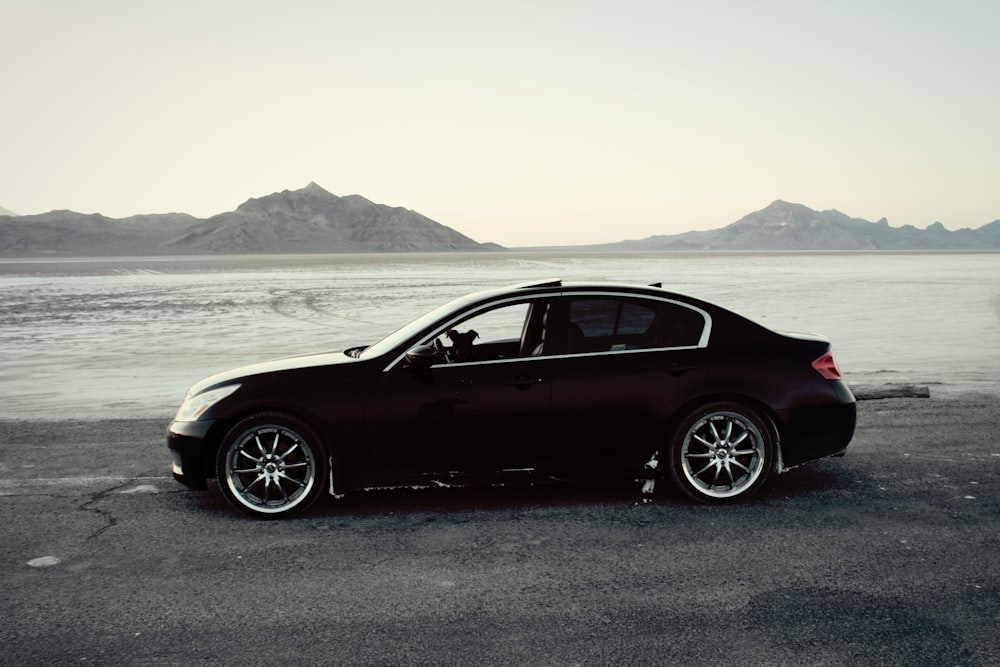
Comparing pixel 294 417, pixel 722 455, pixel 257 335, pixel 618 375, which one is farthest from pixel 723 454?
pixel 257 335

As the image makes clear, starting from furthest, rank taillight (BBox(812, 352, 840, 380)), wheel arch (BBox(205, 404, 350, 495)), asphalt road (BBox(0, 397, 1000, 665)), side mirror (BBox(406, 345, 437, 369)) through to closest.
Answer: taillight (BBox(812, 352, 840, 380))
wheel arch (BBox(205, 404, 350, 495))
side mirror (BBox(406, 345, 437, 369))
asphalt road (BBox(0, 397, 1000, 665))

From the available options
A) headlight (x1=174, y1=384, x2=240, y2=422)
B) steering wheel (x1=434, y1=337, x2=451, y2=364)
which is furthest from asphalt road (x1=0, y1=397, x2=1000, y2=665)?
steering wheel (x1=434, y1=337, x2=451, y2=364)

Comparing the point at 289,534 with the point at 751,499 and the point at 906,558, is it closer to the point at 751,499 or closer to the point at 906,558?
the point at 751,499

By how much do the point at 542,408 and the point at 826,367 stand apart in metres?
1.95

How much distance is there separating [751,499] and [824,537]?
810 mm

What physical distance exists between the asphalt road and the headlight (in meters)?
0.62

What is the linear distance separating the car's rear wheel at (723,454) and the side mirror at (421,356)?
164 centimetres

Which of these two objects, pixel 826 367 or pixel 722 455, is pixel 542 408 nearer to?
pixel 722 455

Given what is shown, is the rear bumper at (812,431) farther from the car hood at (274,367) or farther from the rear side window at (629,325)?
the car hood at (274,367)

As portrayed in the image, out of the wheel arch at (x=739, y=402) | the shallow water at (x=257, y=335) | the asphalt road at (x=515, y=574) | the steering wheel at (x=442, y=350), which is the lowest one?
the shallow water at (x=257, y=335)

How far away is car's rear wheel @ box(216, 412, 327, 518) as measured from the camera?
5.45 metres

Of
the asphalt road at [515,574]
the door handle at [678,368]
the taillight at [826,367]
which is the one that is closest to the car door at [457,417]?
the asphalt road at [515,574]

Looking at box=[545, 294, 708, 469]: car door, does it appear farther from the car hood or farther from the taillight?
the car hood

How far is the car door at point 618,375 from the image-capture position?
5523mm
